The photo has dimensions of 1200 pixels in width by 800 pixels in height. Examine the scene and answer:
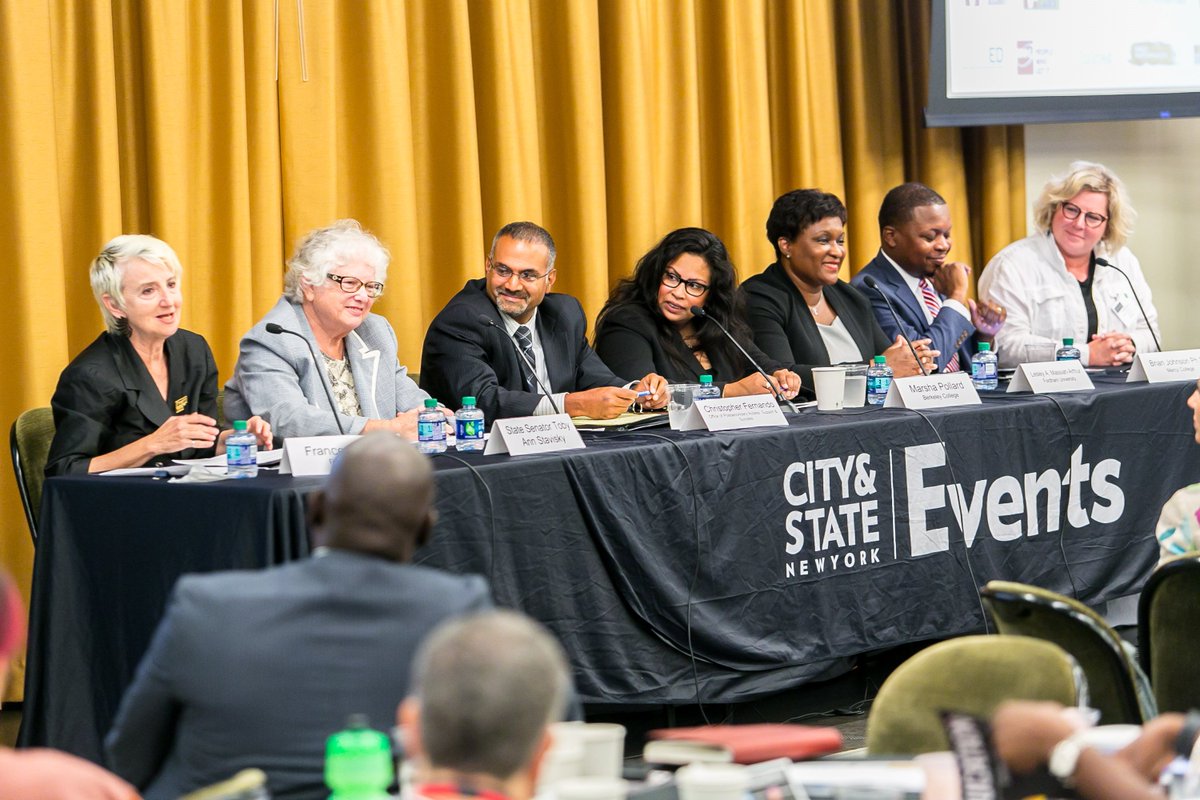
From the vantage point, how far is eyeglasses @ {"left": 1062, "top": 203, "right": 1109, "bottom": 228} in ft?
16.2

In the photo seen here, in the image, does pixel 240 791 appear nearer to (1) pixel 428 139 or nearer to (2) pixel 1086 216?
(1) pixel 428 139

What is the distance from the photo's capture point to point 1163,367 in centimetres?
411

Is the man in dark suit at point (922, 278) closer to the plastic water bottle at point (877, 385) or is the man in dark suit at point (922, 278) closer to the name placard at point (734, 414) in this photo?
the plastic water bottle at point (877, 385)

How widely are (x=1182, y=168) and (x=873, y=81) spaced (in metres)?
1.52

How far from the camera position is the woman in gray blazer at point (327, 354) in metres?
3.24

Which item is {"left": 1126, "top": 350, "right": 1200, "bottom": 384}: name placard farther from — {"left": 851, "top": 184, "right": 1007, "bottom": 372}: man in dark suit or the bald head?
the bald head

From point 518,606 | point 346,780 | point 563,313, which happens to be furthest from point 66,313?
point 346,780

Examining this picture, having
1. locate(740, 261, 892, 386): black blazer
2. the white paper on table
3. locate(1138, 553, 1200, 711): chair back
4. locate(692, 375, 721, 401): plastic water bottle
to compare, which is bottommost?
locate(1138, 553, 1200, 711): chair back

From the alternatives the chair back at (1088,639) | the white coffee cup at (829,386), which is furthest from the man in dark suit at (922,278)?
the chair back at (1088,639)

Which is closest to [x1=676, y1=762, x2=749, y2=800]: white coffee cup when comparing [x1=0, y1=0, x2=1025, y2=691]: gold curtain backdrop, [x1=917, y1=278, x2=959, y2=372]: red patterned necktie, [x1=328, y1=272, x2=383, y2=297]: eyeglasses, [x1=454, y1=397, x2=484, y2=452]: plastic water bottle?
[x1=454, y1=397, x2=484, y2=452]: plastic water bottle

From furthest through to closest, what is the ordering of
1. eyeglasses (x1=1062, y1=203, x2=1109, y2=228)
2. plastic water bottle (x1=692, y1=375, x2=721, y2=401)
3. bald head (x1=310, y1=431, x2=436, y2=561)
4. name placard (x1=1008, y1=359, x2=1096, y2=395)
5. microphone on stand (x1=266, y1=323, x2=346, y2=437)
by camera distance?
eyeglasses (x1=1062, y1=203, x2=1109, y2=228) < name placard (x1=1008, y1=359, x2=1096, y2=395) < plastic water bottle (x1=692, y1=375, x2=721, y2=401) < microphone on stand (x1=266, y1=323, x2=346, y2=437) < bald head (x1=310, y1=431, x2=436, y2=561)

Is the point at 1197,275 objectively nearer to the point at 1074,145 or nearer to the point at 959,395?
the point at 1074,145

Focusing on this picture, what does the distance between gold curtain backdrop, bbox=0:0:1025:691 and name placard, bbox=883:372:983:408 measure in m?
1.58

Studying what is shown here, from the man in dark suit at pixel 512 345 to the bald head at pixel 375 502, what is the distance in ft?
6.24
